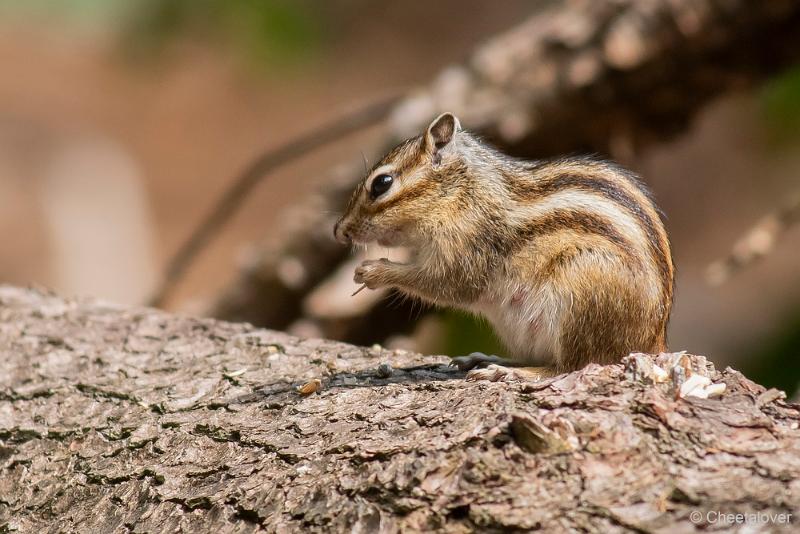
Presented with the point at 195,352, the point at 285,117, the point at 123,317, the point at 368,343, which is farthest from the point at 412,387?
the point at 285,117

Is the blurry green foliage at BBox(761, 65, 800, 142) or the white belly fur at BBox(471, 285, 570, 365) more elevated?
the blurry green foliage at BBox(761, 65, 800, 142)

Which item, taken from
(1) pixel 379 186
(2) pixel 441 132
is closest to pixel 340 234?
(1) pixel 379 186

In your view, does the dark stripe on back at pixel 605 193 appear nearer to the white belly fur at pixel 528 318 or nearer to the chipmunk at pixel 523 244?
the chipmunk at pixel 523 244

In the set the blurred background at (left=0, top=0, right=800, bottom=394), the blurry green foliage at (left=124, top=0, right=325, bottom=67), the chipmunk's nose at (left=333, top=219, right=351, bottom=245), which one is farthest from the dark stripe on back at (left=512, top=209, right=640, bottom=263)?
the blurry green foliage at (left=124, top=0, right=325, bottom=67)

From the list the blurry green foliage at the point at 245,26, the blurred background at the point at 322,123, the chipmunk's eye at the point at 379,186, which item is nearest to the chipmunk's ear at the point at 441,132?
the chipmunk's eye at the point at 379,186

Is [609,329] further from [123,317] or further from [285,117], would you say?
[285,117]

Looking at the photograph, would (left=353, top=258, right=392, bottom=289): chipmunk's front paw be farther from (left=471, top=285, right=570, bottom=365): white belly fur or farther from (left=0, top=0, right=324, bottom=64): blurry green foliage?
(left=0, top=0, right=324, bottom=64): blurry green foliage
